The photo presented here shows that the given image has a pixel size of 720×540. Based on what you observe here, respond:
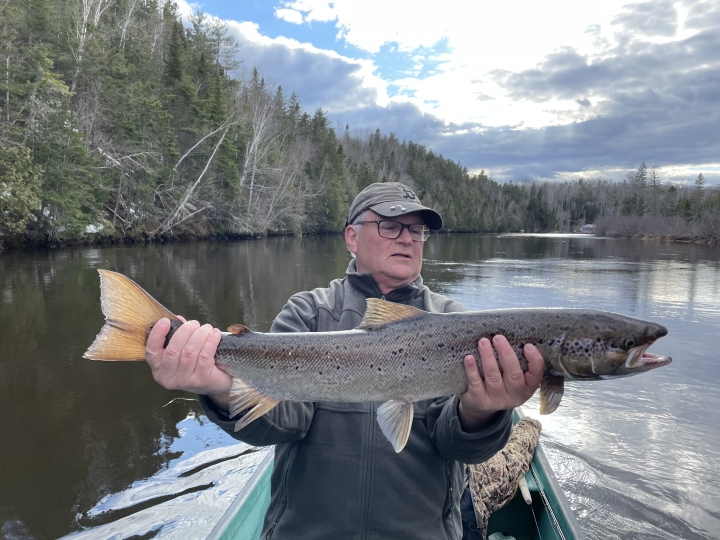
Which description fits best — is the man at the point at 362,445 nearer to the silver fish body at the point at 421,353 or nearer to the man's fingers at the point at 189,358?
the man's fingers at the point at 189,358

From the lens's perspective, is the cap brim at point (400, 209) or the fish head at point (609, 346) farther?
the cap brim at point (400, 209)

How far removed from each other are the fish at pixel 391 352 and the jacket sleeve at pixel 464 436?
191 mm

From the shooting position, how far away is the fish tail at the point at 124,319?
2.62 metres

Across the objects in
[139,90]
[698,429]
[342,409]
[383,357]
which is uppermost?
[139,90]

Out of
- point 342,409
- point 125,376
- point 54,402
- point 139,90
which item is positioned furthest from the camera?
point 139,90

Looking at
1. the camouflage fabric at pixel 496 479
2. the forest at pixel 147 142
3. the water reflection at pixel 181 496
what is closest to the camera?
the camouflage fabric at pixel 496 479

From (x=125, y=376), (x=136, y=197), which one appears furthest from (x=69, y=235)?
(x=125, y=376)

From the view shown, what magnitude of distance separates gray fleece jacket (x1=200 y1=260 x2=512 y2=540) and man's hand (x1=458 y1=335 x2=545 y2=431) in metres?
0.18

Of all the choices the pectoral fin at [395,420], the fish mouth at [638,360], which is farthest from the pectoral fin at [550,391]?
the pectoral fin at [395,420]

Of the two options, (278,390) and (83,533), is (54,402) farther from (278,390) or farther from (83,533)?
(278,390)

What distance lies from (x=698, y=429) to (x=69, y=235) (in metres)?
36.8

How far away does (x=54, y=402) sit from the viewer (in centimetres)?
834

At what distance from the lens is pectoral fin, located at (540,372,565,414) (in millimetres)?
2637

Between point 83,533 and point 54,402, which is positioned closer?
point 83,533
